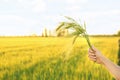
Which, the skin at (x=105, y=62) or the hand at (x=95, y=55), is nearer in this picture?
the skin at (x=105, y=62)

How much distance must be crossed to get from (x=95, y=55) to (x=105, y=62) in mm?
120

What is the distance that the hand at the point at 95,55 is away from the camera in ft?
8.10

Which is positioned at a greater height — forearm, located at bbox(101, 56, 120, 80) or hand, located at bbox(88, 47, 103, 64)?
hand, located at bbox(88, 47, 103, 64)

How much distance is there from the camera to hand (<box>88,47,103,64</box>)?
2469 mm

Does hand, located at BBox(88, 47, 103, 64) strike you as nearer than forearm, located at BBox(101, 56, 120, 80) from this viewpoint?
No

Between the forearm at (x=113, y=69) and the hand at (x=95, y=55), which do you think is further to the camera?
the hand at (x=95, y=55)

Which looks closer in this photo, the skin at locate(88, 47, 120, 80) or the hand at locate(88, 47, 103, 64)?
the skin at locate(88, 47, 120, 80)

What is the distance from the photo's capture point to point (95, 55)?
98.7 inches

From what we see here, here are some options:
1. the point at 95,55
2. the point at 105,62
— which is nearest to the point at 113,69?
the point at 105,62

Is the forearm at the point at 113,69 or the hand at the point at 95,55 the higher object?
the hand at the point at 95,55

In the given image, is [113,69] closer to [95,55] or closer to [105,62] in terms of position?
[105,62]

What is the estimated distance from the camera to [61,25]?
2863 millimetres

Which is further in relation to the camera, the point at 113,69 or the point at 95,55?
the point at 95,55

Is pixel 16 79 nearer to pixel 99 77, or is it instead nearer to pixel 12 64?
pixel 99 77
